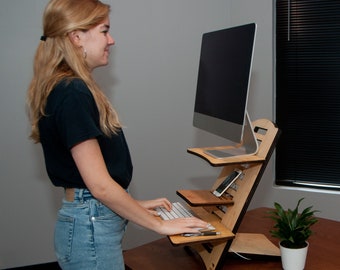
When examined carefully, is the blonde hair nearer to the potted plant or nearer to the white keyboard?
the white keyboard

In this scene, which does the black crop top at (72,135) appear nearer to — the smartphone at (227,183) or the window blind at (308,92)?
the smartphone at (227,183)

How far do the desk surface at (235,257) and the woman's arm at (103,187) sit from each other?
258 millimetres

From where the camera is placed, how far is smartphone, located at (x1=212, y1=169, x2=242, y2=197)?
149cm

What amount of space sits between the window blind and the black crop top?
6.15 ft

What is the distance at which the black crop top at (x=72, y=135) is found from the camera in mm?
1149

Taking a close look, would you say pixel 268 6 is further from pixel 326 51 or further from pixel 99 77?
pixel 99 77

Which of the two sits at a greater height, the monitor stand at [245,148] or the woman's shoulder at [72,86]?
the woman's shoulder at [72,86]

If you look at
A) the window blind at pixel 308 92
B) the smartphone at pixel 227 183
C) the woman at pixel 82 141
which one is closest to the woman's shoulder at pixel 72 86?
the woman at pixel 82 141

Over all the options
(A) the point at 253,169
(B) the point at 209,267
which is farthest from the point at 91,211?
(A) the point at 253,169

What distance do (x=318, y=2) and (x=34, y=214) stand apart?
2.48 meters

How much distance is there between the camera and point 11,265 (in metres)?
2.84

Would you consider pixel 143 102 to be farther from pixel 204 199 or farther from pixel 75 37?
pixel 75 37

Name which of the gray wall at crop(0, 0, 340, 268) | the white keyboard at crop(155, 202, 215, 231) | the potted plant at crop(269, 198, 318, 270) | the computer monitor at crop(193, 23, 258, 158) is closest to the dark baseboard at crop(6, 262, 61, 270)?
the gray wall at crop(0, 0, 340, 268)

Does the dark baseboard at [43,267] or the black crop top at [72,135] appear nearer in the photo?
the black crop top at [72,135]
